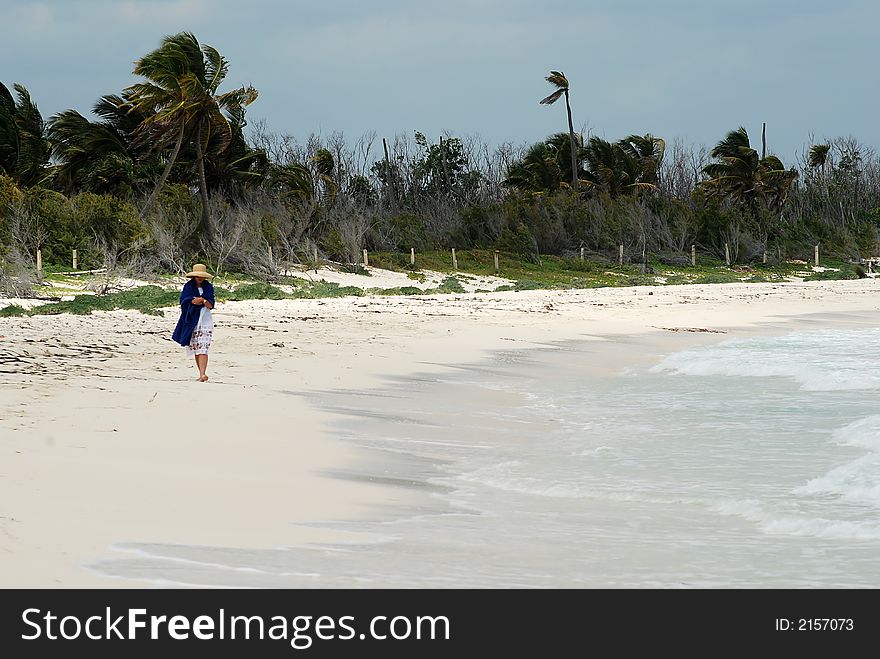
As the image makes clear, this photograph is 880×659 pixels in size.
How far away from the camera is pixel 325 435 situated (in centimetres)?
732

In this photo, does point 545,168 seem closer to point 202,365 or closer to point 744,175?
point 744,175

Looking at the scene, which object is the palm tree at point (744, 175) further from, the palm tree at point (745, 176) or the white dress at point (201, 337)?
the white dress at point (201, 337)

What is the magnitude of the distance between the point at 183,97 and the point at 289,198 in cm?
774

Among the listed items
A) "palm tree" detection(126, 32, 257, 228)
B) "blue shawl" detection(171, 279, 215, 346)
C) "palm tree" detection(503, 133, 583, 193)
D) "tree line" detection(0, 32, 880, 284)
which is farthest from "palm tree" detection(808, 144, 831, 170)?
"blue shawl" detection(171, 279, 215, 346)

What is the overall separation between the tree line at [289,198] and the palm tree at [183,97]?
5 centimetres

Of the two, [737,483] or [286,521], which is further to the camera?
[737,483]

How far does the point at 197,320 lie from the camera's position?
9492mm

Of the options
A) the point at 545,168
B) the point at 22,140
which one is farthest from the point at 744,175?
the point at 22,140

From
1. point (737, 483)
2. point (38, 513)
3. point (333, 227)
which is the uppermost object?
point (333, 227)

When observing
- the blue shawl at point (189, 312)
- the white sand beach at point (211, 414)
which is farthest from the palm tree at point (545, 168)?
the blue shawl at point (189, 312)
